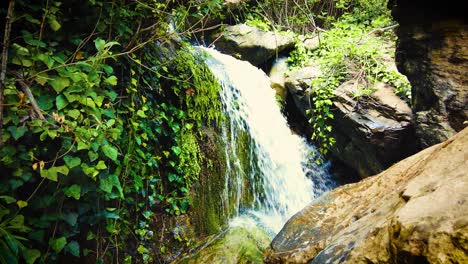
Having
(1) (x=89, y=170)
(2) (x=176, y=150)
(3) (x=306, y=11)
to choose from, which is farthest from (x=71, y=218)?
(3) (x=306, y=11)

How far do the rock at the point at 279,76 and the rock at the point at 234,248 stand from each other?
3818 mm

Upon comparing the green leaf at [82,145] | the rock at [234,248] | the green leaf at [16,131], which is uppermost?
the green leaf at [16,131]

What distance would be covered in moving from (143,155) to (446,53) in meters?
4.36

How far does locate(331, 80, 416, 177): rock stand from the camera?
17.0 feet

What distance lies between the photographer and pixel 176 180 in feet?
13.1

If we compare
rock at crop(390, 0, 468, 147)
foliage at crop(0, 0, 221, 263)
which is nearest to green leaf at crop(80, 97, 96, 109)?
foliage at crop(0, 0, 221, 263)

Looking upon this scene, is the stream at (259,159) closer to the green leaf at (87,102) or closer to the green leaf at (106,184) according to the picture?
the green leaf at (106,184)

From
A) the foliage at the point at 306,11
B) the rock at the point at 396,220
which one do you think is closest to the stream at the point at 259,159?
the rock at the point at 396,220

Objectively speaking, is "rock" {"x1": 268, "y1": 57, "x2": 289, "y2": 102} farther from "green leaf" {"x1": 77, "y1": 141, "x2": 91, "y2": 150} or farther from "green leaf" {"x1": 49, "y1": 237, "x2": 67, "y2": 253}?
"green leaf" {"x1": 49, "y1": 237, "x2": 67, "y2": 253}

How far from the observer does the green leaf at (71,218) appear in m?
2.49

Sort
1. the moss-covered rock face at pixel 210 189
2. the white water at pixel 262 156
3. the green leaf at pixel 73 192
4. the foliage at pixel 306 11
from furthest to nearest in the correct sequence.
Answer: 1. the foliage at pixel 306 11
2. the white water at pixel 262 156
3. the moss-covered rock face at pixel 210 189
4. the green leaf at pixel 73 192

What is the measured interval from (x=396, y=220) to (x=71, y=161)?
227 cm

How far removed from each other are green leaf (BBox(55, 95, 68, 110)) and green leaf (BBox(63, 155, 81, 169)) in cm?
40

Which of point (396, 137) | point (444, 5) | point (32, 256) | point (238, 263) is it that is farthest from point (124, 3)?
point (396, 137)
